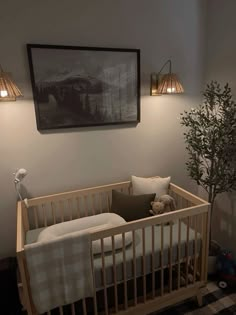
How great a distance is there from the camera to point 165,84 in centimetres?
226

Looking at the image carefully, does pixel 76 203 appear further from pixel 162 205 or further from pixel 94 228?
pixel 162 205

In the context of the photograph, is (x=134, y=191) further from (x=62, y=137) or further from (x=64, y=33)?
(x=64, y=33)

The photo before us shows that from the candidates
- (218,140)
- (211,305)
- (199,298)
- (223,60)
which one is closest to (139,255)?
(199,298)

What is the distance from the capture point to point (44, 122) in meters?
2.12

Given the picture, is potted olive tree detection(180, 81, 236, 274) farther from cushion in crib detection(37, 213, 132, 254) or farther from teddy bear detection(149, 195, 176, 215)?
cushion in crib detection(37, 213, 132, 254)

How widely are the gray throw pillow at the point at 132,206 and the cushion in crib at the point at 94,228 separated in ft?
0.37

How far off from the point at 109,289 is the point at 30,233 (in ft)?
2.69

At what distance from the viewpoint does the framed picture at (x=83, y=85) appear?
80.4 inches

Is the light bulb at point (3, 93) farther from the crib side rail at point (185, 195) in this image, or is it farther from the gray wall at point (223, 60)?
the gray wall at point (223, 60)

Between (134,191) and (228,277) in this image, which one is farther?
(134,191)

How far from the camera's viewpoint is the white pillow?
7.84ft

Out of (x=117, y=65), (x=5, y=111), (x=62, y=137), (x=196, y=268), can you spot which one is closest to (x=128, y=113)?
(x=117, y=65)

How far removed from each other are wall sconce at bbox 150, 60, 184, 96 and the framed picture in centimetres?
18

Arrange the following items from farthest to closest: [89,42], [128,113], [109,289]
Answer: [128,113], [89,42], [109,289]
